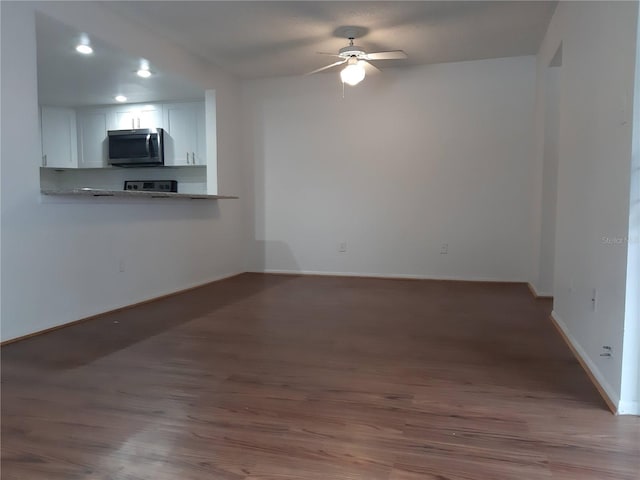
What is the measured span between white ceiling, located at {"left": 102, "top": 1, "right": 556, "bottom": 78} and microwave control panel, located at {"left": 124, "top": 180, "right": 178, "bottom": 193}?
191 centimetres

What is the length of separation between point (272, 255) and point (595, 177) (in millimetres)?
4213

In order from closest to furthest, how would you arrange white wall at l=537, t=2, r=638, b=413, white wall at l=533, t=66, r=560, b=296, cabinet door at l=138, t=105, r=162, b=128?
white wall at l=537, t=2, r=638, b=413 → white wall at l=533, t=66, r=560, b=296 → cabinet door at l=138, t=105, r=162, b=128

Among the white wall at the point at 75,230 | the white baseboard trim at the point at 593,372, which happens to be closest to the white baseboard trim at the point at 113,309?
the white wall at the point at 75,230

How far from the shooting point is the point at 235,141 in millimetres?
5727

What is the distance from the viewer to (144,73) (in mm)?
4570

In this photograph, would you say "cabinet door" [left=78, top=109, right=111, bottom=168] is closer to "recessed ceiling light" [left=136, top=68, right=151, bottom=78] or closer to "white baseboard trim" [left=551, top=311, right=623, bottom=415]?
"recessed ceiling light" [left=136, top=68, right=151, bottom=78]

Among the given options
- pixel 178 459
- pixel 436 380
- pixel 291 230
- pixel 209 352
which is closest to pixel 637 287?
pixel 436 380

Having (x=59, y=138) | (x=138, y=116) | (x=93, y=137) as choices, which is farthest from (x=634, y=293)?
(x=59, y=138)

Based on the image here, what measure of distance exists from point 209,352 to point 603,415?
2.03m

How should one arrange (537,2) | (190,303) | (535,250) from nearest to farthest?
(537,2)
(190,303)
(535,250)

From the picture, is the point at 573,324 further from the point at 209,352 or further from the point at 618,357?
the point at 209,352

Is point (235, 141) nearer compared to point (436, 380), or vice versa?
point (436, 380)

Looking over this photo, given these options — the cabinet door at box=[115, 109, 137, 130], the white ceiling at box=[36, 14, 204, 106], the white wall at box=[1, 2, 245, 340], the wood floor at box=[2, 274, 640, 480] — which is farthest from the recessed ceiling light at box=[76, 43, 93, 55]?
the wood floor at box=[2, 274, 640, 480]

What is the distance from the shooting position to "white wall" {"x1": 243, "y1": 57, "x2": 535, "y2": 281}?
505 centimetres
